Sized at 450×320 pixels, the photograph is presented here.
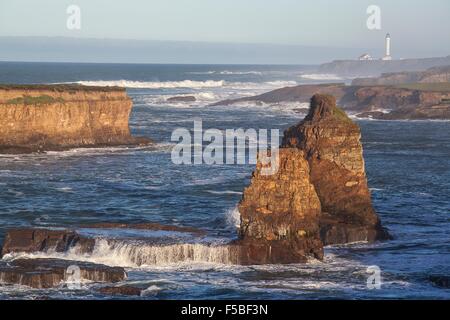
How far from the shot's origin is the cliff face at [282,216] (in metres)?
38.4

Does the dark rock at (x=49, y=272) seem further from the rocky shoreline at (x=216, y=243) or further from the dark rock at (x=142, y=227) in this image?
the dark rock at (x=142, y=227)

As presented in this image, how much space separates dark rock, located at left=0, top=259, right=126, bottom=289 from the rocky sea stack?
5091 mm

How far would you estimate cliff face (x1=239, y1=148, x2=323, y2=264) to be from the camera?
3844 centimetres

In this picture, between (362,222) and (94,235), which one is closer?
(94,235)

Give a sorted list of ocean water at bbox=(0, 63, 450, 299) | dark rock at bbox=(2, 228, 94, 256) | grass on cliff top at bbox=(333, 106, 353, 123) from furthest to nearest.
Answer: grass on cliff top at bbox=(333, 106, 353, 123), dark rock at bbox=(2, 228, 94, 256), ocean water at bbox=(0, 63, 450, 299)

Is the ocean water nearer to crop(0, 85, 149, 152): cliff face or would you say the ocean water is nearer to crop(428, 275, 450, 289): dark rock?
crop(428, 275, 450, 289): dark rock

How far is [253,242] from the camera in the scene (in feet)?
127

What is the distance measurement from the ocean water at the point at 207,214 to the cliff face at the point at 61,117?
2335 mm

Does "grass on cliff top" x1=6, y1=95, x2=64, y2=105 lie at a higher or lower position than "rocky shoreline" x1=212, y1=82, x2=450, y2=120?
higher

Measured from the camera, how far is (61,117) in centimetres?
7894

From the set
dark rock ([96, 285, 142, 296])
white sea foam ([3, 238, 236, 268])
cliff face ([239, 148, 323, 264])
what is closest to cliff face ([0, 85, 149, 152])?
white sea foam ([3, 238, 236, 268])
